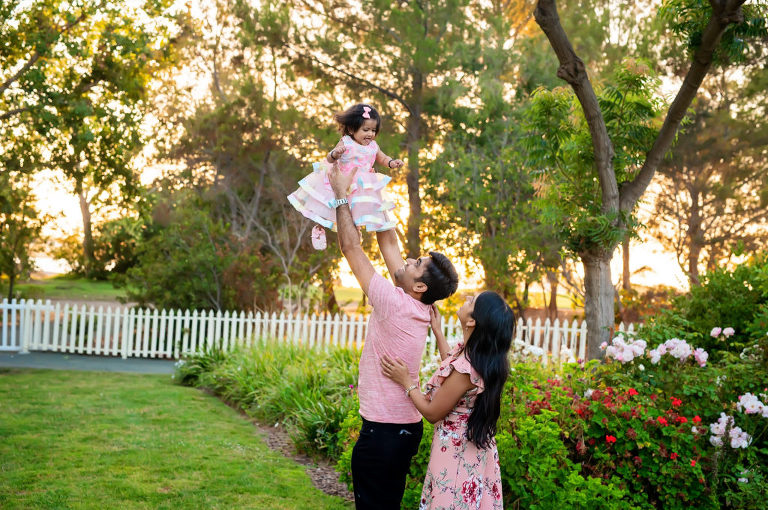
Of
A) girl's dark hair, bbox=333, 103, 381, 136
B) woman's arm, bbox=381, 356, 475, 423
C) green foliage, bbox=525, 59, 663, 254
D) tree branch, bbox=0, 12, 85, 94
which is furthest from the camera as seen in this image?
tree branch, bbox=0, 12, 85, 94

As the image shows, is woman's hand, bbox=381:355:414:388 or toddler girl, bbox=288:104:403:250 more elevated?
toddler girl, bbox=288:104:403:250

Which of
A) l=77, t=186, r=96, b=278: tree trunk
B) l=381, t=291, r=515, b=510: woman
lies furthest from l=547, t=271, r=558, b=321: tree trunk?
l=77, t=186, r=96, b=278: tree trunk

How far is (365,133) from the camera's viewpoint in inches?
122

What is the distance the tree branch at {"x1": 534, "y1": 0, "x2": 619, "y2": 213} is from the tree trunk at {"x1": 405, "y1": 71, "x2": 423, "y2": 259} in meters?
8.14

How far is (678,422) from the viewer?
414 centimetres

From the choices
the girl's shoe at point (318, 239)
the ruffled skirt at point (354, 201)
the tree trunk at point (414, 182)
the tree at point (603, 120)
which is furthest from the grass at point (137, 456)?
the tree trunk at point (414, 182)

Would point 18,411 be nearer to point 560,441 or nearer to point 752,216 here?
point 560,441

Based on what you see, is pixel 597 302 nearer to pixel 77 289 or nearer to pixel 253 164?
pixel 253 164

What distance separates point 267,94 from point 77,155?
229 inches

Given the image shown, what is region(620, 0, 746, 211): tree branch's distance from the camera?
4.87 meters

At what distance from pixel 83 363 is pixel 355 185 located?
10361mm

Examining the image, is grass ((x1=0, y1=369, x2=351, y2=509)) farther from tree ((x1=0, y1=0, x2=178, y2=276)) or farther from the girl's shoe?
tree ((x1=0, y1=0, x2=178, y2=276))

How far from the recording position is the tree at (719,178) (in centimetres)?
1539

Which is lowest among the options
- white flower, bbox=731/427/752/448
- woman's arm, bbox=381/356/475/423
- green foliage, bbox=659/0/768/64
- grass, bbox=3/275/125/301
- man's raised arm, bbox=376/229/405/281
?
grass, bbox=3/275/125/301
